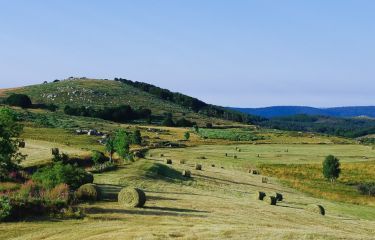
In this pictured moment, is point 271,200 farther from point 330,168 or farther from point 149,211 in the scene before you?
point 330,168

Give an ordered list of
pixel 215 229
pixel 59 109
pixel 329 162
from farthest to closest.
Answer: pixel 59 109 < pixel 329 162 < pixel 215 229

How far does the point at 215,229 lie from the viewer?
26.5m

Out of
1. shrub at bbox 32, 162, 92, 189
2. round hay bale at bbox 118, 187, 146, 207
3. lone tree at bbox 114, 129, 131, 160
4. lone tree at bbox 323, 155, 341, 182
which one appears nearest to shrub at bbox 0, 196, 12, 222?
shrub at bbox 32, 162, 92, 189

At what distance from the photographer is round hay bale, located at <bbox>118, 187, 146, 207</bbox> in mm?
31700

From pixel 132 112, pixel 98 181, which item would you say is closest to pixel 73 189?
pixel 98 181

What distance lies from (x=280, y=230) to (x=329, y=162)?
48.3 meters

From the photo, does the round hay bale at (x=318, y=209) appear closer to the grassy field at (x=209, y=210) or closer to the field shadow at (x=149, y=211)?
the grassy field at (x=209, y=210)

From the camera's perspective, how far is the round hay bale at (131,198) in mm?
31700

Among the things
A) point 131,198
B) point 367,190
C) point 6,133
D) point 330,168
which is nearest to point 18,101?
point 330,168

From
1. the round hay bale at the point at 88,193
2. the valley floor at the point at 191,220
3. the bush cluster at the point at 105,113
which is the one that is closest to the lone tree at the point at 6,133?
the round hay bale at the point at 88,193

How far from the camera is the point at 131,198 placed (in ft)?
105

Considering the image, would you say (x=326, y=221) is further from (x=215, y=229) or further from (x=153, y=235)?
(x=153, y=235)

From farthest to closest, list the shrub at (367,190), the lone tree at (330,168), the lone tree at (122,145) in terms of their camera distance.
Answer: the lone tree at (330,168), the lone tree at (122,145), the shrub at (367,190)

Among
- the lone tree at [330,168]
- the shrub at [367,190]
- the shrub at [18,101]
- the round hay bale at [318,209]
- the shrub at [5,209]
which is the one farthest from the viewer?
the shrub at [18,101]
